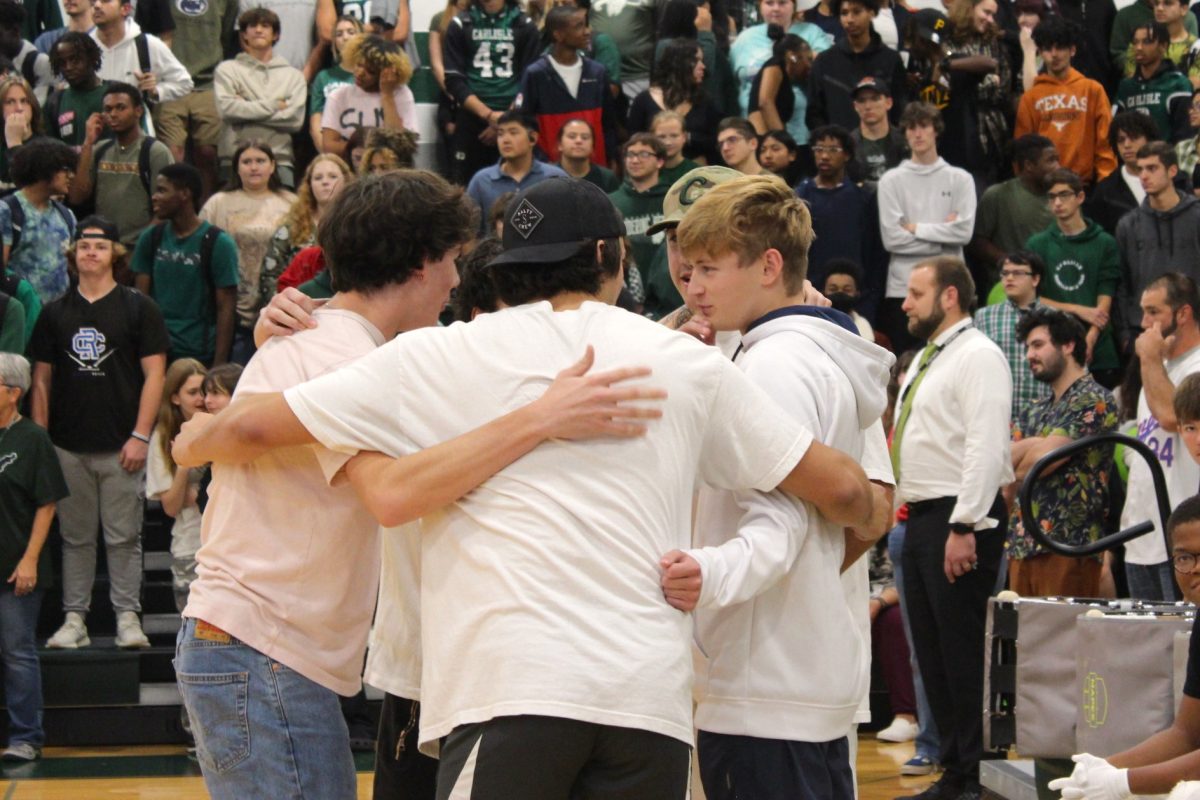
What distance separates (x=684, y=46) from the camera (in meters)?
10.4

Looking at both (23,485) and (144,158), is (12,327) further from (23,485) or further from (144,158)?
(144,158)

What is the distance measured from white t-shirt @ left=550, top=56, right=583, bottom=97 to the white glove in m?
7.67

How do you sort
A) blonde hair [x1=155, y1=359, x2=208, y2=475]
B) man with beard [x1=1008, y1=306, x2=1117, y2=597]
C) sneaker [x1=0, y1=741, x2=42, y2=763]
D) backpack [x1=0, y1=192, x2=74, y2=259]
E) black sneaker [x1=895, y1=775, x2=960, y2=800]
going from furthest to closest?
backpack [x1=0, y1=192, x2=74, y2=259] → blonde hair [x1=155, y1=359, x2=208, y2=475] → sneaker [x1=0, y1=741, x2=42, y2=763] → man with beard [x1=1008, y1=306, x2=1117, y2=597] → black sneaker [x1=895, y1=775, x2=960, y2=800]

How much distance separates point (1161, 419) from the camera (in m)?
6.71

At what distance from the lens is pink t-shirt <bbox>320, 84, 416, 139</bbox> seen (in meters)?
10.2

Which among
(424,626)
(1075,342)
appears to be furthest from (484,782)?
(1075,342)

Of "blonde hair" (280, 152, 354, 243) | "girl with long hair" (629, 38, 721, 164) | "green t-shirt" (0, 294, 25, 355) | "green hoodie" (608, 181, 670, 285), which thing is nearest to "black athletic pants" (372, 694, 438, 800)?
"green t-shirt" (0, 294, 25, 355)

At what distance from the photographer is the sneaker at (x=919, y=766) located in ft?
21.8

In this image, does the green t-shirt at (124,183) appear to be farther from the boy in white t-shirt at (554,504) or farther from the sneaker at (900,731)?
the boy in white t-shirt at (554,504)

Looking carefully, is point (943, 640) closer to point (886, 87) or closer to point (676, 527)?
point (676, 527)

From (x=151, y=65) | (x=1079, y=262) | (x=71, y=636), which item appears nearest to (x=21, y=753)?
(x=71, y=636)

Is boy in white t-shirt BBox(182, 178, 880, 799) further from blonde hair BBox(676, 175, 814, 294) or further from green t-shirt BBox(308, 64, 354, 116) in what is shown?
green t-shirt BBox(308, 64, 354, 116)

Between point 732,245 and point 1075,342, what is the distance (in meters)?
4.77

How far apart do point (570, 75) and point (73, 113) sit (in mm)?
3196
